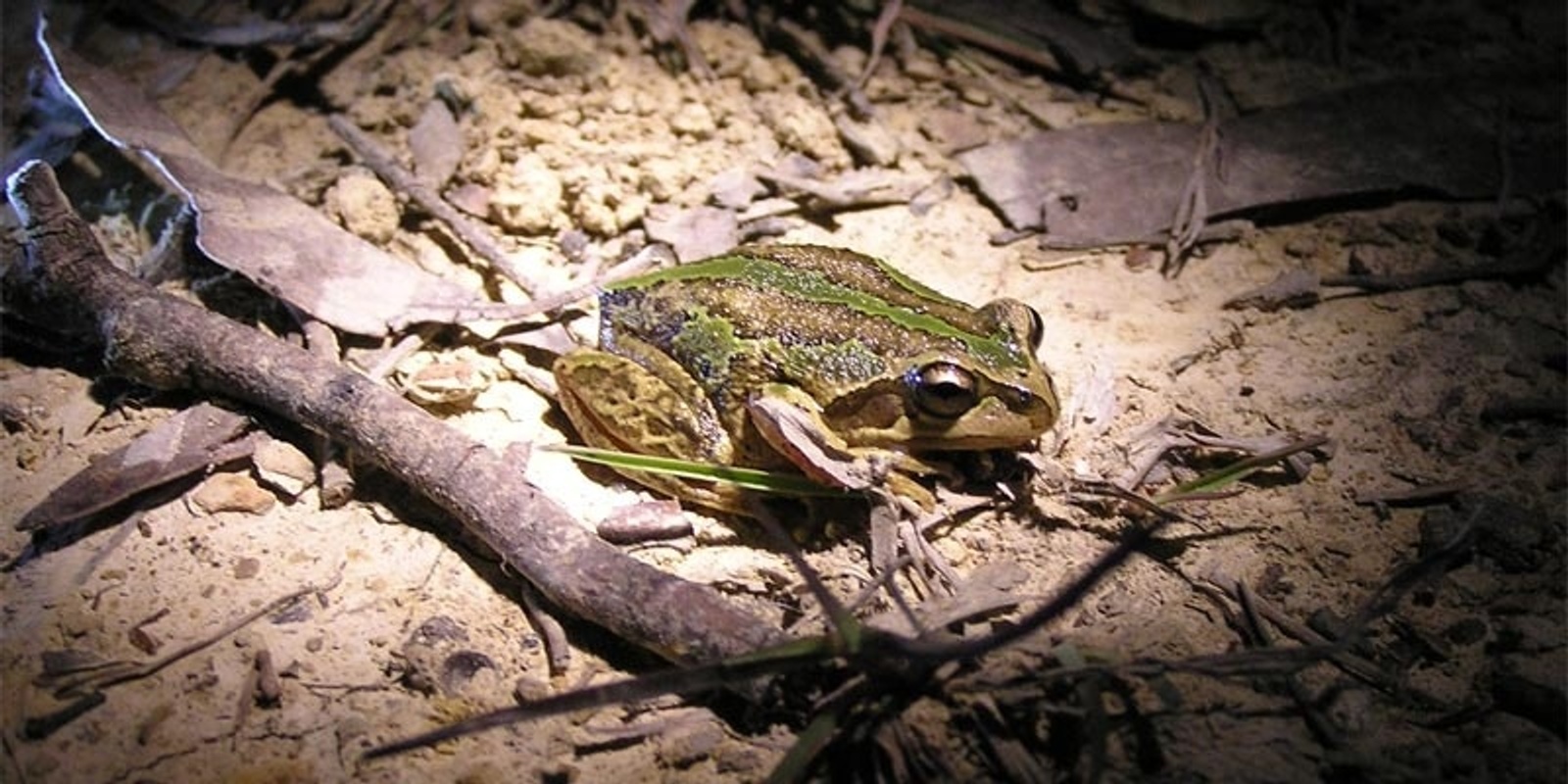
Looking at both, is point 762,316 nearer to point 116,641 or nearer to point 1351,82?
point 116,641

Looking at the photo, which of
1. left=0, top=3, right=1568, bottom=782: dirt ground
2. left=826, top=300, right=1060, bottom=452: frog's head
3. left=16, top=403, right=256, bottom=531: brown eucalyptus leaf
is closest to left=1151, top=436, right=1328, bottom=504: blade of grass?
left=0, top=3, right=1568, bottom=782: dirt ground

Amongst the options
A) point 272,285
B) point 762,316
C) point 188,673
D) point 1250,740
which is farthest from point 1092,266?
point 188,673

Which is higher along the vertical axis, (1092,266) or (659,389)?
(1092,266)

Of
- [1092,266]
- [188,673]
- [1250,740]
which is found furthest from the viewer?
[1092,266]

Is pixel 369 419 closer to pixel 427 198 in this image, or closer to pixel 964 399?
pixel 427 198

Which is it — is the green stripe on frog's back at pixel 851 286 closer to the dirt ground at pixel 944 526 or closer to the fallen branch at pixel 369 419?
the dirt ground at pixel 944 526

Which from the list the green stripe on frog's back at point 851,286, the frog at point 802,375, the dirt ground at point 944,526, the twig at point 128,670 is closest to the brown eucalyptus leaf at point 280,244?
the dirt ground at point 944,526

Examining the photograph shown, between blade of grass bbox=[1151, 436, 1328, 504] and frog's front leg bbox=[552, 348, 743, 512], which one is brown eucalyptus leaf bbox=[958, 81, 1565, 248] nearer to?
blade of grass bbox=[1151, 436, 1328, 504]
